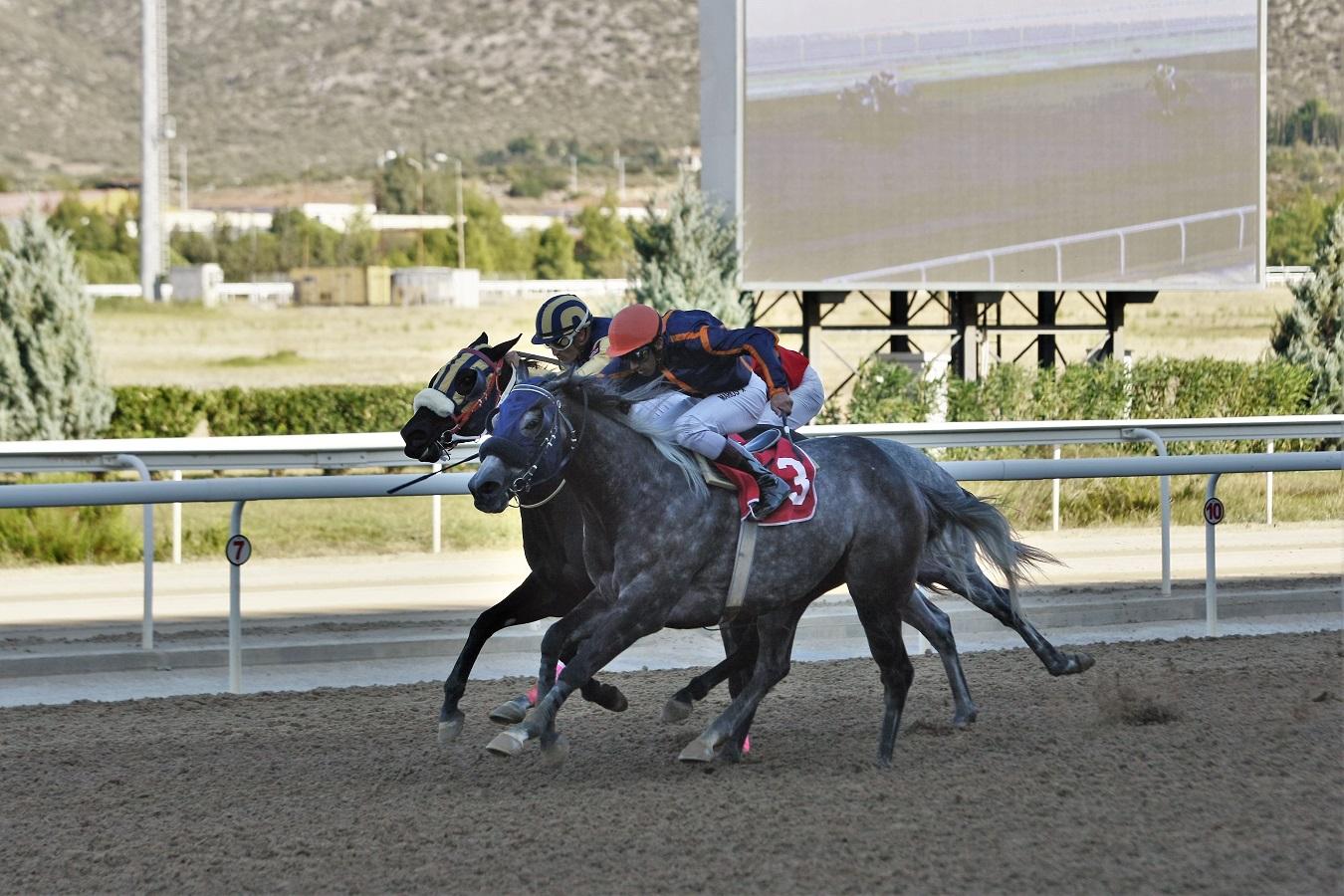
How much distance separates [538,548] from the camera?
18.4 feet

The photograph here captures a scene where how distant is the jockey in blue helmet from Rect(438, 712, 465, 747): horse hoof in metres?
1.18

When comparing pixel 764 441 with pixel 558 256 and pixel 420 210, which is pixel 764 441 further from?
pixel 420 210

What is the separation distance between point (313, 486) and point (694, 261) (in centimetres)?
1297

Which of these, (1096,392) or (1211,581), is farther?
(1096,392)

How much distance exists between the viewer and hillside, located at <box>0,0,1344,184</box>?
109750 mm

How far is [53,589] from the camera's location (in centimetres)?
967

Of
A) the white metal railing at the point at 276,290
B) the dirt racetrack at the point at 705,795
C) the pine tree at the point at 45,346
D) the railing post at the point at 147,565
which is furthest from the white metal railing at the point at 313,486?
the white metal railing at the point at 276,290

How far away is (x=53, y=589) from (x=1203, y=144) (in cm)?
1527

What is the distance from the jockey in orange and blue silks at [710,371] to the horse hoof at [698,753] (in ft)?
2.32

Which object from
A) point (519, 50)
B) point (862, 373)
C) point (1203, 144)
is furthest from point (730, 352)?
point (519, 50)

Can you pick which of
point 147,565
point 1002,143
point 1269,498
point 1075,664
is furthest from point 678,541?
point 1002,143

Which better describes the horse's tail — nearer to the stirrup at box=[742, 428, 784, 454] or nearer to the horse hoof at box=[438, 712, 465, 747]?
the stirrup at box=[742, 428, 784, 454]

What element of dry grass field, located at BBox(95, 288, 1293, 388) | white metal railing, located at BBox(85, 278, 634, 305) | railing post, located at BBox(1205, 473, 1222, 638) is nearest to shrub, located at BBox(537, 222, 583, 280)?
white metal railing, located at BBox(85, 278, 634, 305)

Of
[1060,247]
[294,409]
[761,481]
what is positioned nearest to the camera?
[761,481]
